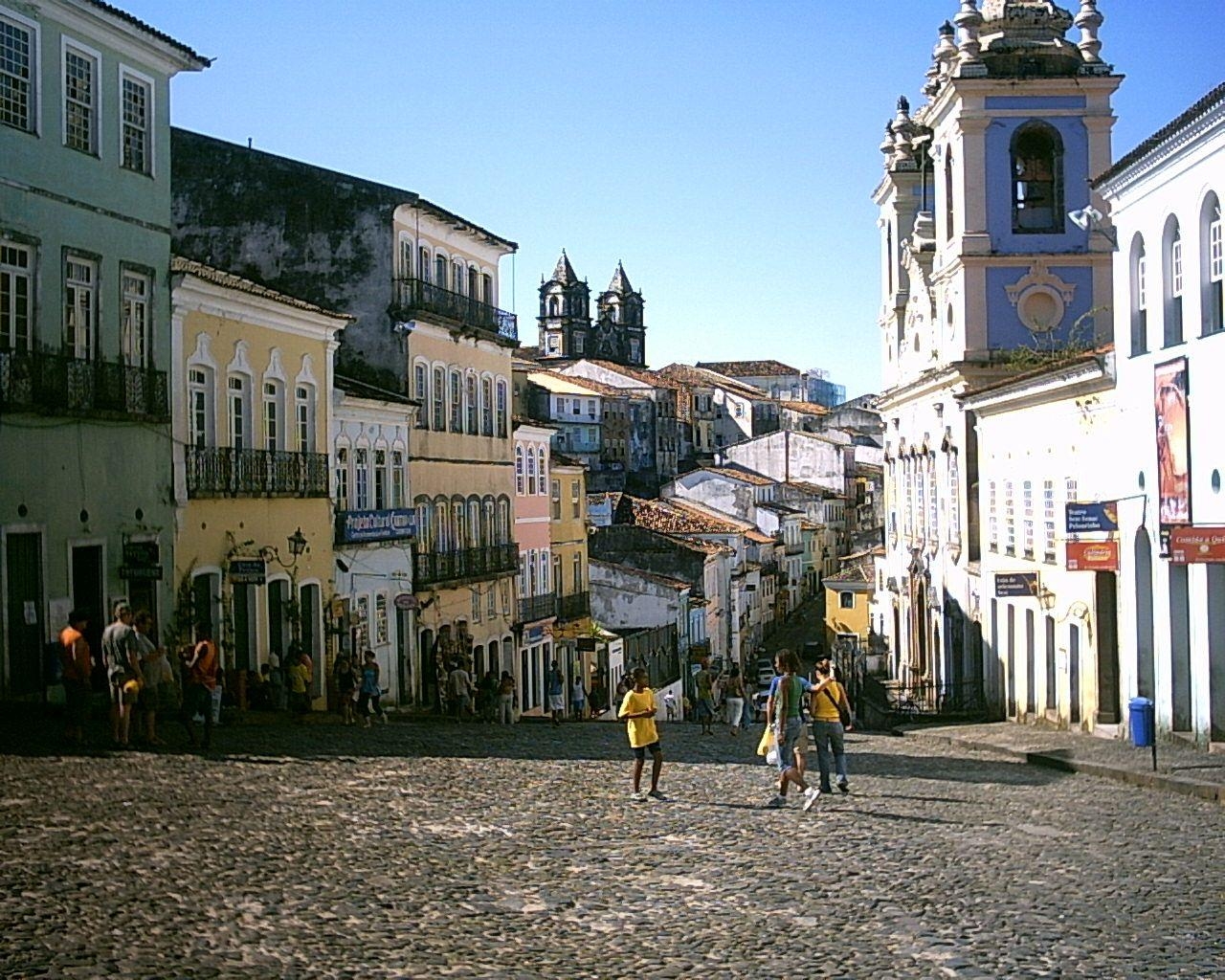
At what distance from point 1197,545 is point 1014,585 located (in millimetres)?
10602

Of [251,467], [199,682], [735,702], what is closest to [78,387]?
[199,682]

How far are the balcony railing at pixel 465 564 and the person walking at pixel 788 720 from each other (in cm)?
2171

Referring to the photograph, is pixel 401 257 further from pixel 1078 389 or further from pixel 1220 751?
pixel 1220 751

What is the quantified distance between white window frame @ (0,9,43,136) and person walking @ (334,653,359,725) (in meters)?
9.10

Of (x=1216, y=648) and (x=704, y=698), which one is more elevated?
(x=1216, y=648)

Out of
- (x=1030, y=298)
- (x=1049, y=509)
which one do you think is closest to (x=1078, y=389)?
(x=1049, y=509)

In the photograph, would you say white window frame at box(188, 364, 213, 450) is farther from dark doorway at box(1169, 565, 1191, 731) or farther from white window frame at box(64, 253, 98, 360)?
dark doorway at box(1169, 565, 1191, 731)

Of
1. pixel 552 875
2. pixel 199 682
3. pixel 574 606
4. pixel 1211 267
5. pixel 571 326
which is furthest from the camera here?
pixel 571 326

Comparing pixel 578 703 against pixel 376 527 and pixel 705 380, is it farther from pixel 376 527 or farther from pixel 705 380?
pixel 705 380

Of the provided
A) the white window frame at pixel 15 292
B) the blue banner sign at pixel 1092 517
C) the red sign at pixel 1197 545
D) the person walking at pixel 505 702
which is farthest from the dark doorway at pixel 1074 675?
the white window frame at pixel 15 292

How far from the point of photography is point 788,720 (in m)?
17.8

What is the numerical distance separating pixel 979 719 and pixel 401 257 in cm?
1654

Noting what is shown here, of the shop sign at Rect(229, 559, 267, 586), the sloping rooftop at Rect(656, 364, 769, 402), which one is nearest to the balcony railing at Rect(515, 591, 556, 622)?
the shop sign at Rect(229, 559, 267, 586)

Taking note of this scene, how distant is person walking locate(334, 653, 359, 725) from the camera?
2612 cm
